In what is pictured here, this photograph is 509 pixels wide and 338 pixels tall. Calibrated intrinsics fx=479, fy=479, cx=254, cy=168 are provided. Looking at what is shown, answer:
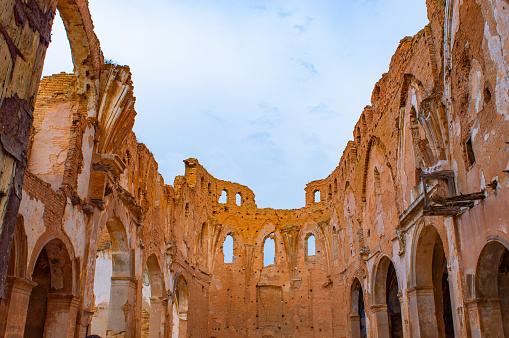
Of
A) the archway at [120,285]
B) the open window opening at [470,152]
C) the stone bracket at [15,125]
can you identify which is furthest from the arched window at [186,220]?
Result: the stone bracket at [15,125]

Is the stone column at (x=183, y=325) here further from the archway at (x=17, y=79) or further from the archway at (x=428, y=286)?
the archway at (x=17, y=79)

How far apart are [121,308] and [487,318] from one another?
908 centimetres

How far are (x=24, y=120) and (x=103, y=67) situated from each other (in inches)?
256

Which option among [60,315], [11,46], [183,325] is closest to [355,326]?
[183,325]

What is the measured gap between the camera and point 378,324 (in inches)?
613

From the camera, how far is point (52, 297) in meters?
9.48

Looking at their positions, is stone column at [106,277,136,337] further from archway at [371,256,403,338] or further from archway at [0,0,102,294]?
archway at [0,0,102,294]

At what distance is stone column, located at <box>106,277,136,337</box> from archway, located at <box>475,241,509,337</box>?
8.91 meters

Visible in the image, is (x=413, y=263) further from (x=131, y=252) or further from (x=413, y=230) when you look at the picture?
(x=131, y=252)

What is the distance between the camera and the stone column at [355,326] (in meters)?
19.0

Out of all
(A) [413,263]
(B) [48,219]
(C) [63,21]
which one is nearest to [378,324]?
(A) [413,263]

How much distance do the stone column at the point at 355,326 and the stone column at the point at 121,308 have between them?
9370 mm

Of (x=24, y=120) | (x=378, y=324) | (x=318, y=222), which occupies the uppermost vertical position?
(x=318, y=222)

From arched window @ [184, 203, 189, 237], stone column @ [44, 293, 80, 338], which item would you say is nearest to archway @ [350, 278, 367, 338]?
arched window @ [184, 203, 189, 237]
